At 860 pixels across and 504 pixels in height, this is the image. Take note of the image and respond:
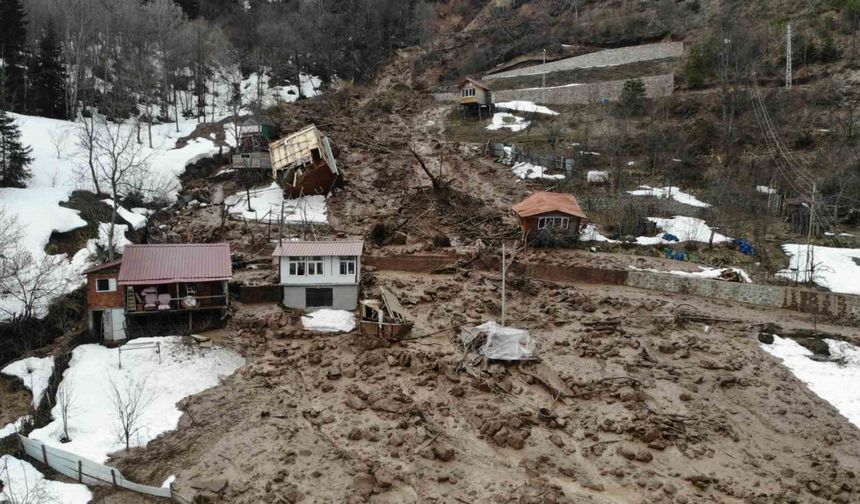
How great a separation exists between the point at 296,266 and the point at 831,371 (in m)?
21.2

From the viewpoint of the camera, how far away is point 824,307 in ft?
80.4

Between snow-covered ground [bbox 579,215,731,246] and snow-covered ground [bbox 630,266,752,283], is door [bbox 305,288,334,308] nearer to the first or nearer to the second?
snow-covered ground [bbox 630,266,752,283]

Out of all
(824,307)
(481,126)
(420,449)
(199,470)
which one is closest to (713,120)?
(481,126)

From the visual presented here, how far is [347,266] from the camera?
25250mm

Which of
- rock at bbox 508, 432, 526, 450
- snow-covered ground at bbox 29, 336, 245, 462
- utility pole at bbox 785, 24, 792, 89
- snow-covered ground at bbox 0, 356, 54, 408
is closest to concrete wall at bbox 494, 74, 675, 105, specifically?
utility pole at bbox 785, 24, 792, 89

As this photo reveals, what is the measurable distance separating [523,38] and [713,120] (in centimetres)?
3079

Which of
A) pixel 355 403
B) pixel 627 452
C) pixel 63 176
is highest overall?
pixel 63 176

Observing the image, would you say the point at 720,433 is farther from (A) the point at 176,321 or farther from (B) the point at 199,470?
(A) the point at 176,321

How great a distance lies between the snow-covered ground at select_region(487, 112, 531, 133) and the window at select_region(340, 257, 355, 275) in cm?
2983

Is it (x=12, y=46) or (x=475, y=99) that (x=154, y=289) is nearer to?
(x=12, y=46)

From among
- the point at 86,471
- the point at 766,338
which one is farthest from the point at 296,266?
the point at 766,338

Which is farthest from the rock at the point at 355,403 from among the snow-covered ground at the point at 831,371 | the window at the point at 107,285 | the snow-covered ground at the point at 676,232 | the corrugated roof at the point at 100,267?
the snow-covered ground at the point at 676,232

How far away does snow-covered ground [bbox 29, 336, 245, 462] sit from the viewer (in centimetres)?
1602

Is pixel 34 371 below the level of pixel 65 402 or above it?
above
